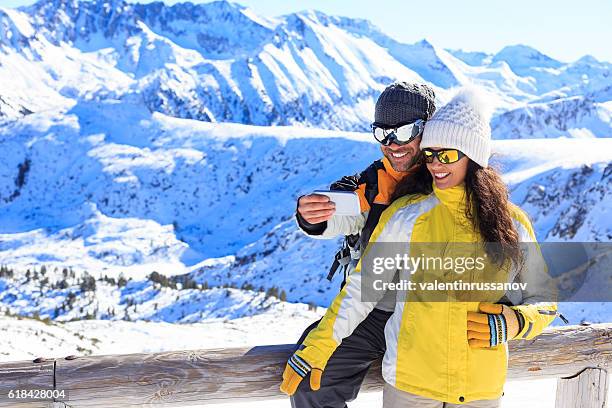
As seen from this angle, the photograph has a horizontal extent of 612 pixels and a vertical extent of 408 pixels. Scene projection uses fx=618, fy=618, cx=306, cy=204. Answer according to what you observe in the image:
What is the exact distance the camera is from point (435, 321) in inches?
112

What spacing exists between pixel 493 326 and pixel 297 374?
0.94 metres

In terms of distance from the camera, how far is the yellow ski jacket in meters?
2.78

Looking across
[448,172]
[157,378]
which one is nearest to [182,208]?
[157,378]

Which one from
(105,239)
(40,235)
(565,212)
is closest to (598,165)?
(565,212)

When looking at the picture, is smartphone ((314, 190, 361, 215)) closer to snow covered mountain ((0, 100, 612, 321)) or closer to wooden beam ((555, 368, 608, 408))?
wooden beam ((555, 368, 608, 408))

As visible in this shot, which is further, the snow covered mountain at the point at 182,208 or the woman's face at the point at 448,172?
the snow covered mountain at the point at 182,208

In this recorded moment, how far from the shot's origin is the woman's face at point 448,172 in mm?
2971

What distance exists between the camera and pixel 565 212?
24219 millimetres

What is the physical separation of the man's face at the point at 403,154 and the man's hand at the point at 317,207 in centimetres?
45

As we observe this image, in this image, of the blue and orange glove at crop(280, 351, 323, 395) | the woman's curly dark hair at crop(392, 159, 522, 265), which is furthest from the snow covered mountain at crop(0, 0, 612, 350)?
the blue and orange glove at crop(280, 351, 323, 395)

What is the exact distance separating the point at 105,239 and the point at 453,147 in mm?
49698

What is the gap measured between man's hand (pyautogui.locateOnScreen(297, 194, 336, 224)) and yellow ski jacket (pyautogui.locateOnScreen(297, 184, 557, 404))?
27cm

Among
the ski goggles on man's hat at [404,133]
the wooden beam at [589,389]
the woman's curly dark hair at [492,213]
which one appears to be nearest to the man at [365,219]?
the ski goggles on man's hat at [404,133]

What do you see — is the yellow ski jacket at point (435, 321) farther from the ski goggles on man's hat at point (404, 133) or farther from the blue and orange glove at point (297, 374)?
the ski goggles on man's hat at point (404, 133)
